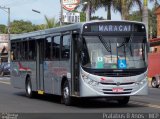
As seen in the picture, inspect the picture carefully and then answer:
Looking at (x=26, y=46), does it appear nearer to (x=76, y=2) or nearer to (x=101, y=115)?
(x=101, y=115)

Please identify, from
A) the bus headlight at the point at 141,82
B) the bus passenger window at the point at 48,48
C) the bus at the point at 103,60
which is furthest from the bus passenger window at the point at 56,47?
the bus headlight at the point at 141,82

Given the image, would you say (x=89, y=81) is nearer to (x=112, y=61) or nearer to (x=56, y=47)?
(x=112, y=61)

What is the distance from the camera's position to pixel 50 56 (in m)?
21.7

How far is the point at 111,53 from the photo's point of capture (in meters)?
18.5

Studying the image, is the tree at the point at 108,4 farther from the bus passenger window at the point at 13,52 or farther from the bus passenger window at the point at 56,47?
the bus passenger window at the point at 56,47

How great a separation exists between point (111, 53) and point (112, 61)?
11.1 inches

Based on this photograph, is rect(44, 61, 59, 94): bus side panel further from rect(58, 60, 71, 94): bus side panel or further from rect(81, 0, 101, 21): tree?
rect(81, 0, 101, 21): tree

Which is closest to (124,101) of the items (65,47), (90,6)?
(65,47)

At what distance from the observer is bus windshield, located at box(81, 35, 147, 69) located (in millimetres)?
18438

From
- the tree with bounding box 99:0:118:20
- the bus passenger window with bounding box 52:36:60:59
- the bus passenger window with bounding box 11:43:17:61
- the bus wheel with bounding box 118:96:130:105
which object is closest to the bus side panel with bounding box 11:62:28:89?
the bus passenger window with bounding box 11:43:17:61

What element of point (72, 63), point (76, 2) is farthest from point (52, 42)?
point (76, 2)

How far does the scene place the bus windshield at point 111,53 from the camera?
18438mm

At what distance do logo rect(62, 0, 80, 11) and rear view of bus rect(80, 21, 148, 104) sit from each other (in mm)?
32972

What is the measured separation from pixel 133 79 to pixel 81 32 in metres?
2.46
